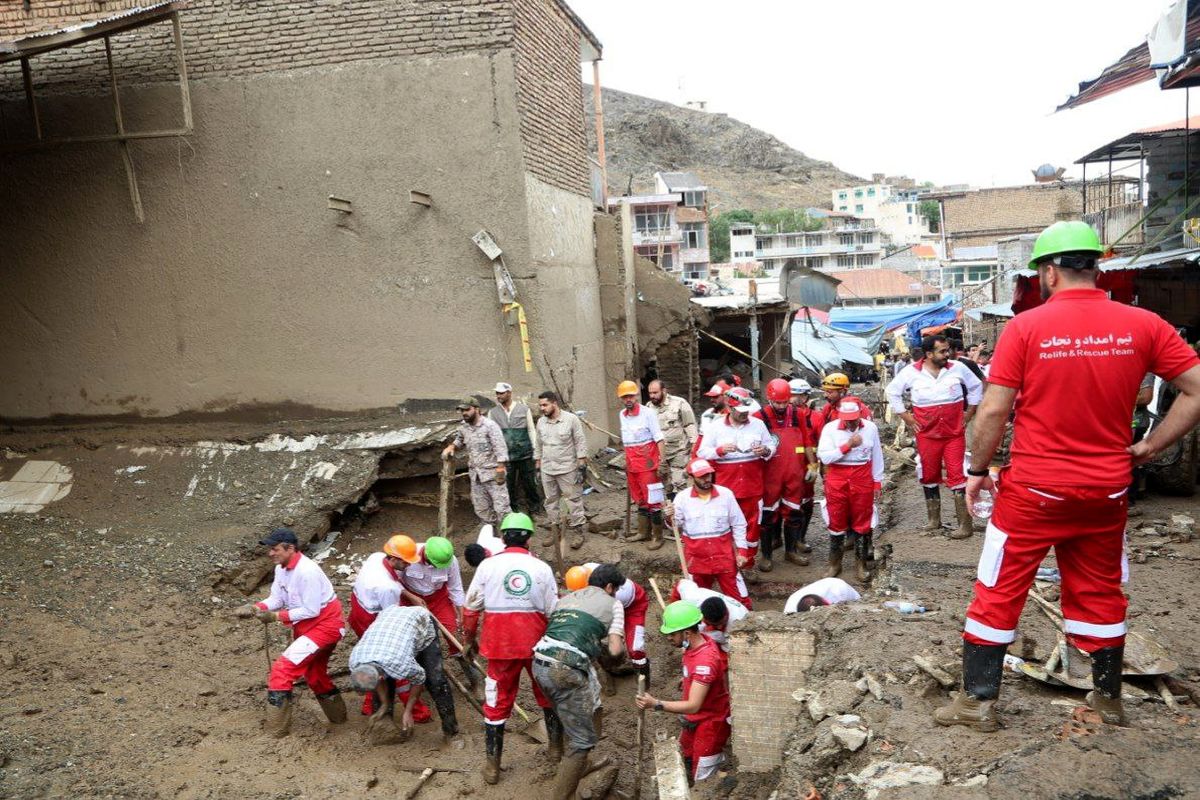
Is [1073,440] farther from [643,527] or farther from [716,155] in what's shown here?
[716,155]

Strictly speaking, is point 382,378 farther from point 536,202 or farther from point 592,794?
point 592,794

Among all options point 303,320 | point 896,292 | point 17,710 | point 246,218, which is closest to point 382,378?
point 303,320

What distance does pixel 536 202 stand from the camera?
36.0 ft

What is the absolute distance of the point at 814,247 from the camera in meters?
74.7

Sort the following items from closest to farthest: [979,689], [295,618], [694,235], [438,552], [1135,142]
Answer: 1. [979,689]
2. [295,618]
3. [438,552]
4. [1135,142]
5. [694,235]

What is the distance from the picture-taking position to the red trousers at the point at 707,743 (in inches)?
236

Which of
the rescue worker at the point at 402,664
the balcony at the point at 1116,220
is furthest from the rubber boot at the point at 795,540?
the balcony at the point at 1116,220

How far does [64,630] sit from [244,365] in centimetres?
399

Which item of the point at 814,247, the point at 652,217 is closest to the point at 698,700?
the point at 652,217

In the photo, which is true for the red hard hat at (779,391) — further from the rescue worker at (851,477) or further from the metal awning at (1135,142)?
the metal awning at (1135,142)

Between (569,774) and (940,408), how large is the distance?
458 cm

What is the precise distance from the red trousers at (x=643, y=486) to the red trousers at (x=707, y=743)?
3850 millimetres

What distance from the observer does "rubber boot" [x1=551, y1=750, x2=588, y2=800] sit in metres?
6.01

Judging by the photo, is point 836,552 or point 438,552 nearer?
point 438,552
